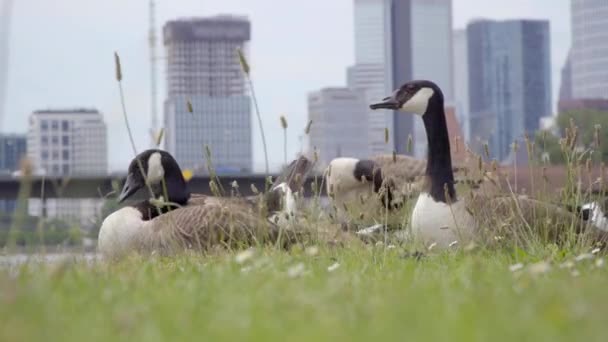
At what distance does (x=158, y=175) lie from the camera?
9.92 metres

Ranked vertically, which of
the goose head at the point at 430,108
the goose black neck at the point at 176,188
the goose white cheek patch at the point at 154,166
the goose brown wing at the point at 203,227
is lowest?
the goose brown wing at the point at 203,227

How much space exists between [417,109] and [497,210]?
159 centimetres

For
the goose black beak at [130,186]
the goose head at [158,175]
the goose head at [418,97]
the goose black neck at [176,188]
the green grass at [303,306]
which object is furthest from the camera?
the goose black neck at [176,188]

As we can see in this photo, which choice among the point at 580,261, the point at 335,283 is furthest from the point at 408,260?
the point at 335,283

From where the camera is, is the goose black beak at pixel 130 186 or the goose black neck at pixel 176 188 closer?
the goose black beak at pixel 130 186

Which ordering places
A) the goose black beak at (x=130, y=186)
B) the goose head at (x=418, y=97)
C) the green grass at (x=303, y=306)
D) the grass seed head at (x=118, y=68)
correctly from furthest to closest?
the goose black beak at (x=130, y=186) < the goose head at (x=418, y=97) < the grass seed head at (x=118, y=68) < the green grass at (x=303, y=306)

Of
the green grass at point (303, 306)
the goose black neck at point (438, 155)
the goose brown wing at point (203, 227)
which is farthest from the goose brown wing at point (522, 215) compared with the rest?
the green grass at point (303, 306)

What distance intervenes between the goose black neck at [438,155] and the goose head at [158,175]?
2.34 meters

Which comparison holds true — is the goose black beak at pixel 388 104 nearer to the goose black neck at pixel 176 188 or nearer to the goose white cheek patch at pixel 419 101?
the goose white cheek patch at pixel 419 101

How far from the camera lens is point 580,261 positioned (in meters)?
5.59

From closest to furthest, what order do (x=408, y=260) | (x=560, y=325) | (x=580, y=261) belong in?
1. (x=560, y=325)
2. (x=580, y=261)
3. (x=408, y=260)

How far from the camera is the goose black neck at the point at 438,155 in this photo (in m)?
8.59

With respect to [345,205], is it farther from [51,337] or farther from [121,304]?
[51,337]

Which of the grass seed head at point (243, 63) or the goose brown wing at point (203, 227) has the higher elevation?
the grass seed head at point (243, 63)
